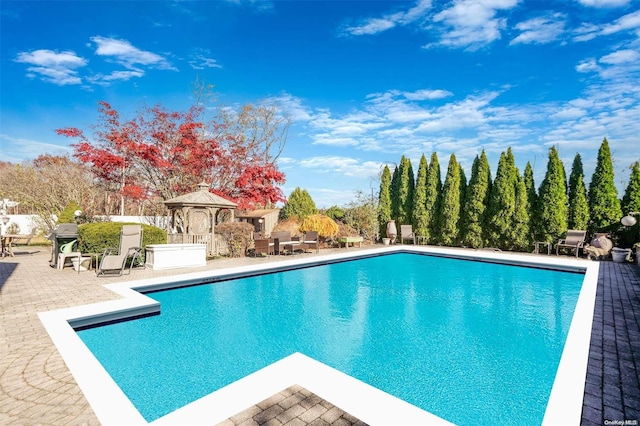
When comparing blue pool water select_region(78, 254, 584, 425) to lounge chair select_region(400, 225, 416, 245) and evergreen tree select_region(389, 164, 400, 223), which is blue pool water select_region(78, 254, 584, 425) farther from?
evergreen tree select_region(389, 164, 400, 223)

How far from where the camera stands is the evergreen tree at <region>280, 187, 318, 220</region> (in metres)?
18.9

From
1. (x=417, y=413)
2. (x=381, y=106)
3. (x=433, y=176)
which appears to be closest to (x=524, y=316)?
(x=417, y=413)

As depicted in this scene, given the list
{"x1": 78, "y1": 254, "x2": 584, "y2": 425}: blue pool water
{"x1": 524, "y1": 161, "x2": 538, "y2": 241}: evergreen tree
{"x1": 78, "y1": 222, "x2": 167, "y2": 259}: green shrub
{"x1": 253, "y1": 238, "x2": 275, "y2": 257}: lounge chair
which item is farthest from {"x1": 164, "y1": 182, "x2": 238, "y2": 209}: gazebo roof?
{"x1": 524, "y1": 161, "x2": 538, "y2": 241}: evergreen tree

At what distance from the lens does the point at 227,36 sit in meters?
17.0

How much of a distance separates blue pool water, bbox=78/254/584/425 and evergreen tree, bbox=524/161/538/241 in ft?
19.6

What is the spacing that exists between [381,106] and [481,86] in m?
5.38

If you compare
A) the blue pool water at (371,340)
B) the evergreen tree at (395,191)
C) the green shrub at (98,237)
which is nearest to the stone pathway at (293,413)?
the blue pool water at (371,340)

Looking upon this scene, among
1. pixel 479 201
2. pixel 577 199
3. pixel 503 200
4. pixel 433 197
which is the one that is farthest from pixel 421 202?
pixel 577 199

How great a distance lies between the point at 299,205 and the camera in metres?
19.0

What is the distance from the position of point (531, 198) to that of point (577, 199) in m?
1.65

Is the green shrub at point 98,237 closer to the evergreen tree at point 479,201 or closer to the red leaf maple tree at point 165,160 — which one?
the red leaf maple tree at point 165,160

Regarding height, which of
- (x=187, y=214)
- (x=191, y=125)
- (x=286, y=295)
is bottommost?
(x=286, y=295)

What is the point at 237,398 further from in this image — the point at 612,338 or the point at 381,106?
the point at 381,106

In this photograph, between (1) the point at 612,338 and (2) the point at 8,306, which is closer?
(1) the point at 612,338
